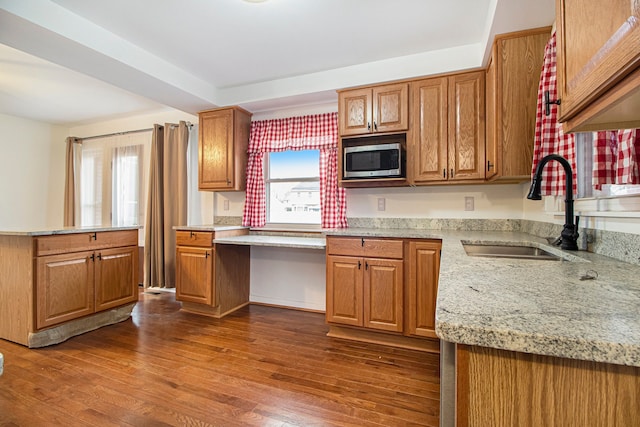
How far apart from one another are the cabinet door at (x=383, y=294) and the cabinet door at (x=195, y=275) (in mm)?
1604

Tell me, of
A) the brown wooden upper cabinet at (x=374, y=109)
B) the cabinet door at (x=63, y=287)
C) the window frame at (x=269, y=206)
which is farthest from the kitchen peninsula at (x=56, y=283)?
the brown wooden upper cabinet at (x=374, y=109)

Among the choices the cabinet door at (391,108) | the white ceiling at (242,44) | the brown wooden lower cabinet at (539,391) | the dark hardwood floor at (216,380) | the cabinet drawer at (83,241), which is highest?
the white ceiling at (242,44)

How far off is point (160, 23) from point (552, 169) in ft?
9.44

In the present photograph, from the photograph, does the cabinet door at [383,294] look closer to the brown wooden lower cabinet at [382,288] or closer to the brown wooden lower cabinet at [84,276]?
the brown wooden lower cabinet at [382,288]

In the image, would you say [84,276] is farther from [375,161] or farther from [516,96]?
[516,96]

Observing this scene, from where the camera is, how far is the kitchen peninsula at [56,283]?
94.3 inches

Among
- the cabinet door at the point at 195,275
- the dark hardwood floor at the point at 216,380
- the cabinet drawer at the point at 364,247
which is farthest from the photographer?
the cabinet door at the point at 195,275

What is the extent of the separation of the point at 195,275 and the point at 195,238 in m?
0.39

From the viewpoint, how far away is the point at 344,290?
2639 millimetres

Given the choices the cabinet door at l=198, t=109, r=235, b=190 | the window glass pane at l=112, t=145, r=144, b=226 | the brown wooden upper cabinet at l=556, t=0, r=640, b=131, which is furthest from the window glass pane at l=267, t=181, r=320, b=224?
the brown wooden upper cabinet at l=556, t=0, r=640, b=131

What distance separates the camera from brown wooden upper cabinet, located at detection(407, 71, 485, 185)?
2508 mm

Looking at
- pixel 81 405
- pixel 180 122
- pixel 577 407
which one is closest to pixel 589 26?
pixel 577 407

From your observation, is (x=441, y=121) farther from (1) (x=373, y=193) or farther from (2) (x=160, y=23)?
(2) (x=160, y=23)

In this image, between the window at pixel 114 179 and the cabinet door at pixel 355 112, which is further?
the window at pixel 114 179
